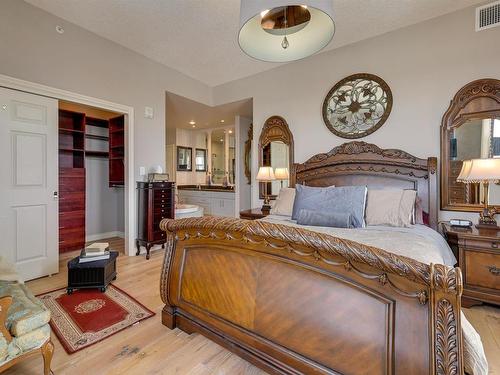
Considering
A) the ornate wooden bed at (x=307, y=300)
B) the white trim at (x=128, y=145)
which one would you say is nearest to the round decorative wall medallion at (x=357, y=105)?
the ornate wooden bed at (x=307, y=300)

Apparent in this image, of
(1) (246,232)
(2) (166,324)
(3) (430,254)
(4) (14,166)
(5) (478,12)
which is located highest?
(5) (478,12)

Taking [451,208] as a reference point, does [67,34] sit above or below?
above

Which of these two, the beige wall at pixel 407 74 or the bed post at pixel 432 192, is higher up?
the beige wall at pixel 407 74

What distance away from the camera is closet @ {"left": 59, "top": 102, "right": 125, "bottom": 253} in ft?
12.7

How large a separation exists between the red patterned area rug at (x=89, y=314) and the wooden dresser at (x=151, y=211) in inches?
42.7

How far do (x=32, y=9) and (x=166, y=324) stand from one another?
360 cm

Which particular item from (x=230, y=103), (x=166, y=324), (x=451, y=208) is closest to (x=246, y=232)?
(x=166, y=324)

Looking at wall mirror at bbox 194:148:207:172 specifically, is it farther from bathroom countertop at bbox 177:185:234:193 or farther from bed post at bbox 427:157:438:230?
bed post at bbox 427:157:438:230

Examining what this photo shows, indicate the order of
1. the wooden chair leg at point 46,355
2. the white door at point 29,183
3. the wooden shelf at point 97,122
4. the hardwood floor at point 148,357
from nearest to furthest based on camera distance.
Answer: the wooden chair leg at point 46,355, the hardwood floor at point 148,357, the white door at point 29,183, the wooden shelf at point 97,122

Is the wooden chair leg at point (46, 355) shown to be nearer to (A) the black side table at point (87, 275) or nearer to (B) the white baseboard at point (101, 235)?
(A) the black side table at point (87, 275)

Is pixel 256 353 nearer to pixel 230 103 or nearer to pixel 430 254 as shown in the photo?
pixel 430 254

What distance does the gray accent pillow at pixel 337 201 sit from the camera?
96.4 inches

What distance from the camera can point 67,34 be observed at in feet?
9.89

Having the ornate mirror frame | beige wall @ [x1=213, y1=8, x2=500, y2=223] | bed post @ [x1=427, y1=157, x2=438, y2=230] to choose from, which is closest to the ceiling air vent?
beige wall @ [x1=213, y1=8, x2=500, y2=223]
